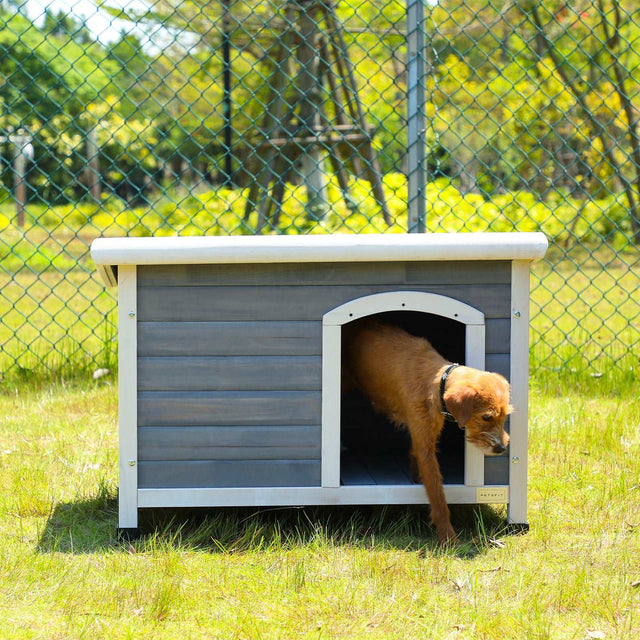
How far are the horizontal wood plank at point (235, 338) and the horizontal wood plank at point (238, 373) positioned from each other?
2 centimetres

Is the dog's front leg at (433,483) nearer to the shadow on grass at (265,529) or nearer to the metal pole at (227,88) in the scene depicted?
the shadow on grass at (265,529)

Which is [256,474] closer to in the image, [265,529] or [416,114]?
[265,529]

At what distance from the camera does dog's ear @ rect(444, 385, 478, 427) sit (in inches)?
93.7

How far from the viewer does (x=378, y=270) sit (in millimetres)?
2590

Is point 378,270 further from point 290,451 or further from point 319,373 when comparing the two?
point 290,451

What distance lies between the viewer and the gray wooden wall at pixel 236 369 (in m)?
2.57

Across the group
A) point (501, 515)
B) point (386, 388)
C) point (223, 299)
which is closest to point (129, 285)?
point (223, 299)

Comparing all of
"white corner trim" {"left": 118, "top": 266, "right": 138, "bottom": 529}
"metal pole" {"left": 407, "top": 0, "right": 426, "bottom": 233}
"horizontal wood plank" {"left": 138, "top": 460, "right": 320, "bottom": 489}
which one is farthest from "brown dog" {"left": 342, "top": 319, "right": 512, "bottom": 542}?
"metal pole" {"left": 407, "top": 0, "right": 426, "bottom": 233}

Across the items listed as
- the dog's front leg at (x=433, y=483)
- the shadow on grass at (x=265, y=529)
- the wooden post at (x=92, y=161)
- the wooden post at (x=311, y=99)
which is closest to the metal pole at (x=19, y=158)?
the wooden post at (x=92, y=161)

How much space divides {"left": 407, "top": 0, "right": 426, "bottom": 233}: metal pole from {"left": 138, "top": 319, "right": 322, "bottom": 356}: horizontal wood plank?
1.30 metres

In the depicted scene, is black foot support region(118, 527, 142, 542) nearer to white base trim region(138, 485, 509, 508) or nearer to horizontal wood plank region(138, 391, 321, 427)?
white base trim region(138, 485, 509, 508)

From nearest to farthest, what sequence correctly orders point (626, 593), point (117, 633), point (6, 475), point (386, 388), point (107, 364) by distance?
point (117, 633), point (626, 593), point (386, 388), point (6, 475), point (107, 364)

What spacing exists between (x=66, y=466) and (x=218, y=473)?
3.10 ft

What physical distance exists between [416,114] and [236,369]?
170 cm
